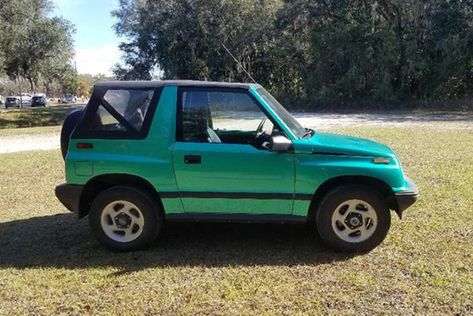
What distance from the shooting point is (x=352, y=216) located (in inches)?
183

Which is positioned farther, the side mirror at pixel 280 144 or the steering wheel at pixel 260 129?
the steering wheel at pixel 260 129

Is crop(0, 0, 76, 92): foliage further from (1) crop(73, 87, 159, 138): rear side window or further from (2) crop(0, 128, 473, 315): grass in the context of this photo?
(1) crop(73, 87, 159, 138): rear side window

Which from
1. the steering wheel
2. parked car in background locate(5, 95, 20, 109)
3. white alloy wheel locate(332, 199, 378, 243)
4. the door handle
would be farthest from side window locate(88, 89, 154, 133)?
parked car in background locate(5, 95, 20, 109)

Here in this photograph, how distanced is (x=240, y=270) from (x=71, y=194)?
1847 mm

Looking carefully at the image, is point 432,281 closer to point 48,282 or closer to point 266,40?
point 48,282

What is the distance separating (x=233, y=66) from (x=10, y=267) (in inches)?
1184

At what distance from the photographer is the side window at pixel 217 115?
472cm

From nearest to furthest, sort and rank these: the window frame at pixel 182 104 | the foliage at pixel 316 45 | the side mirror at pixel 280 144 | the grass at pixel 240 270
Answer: the grass at pixel 240 270
the side mirror at pixel 280 144
the window frame at pixel 182 104
the foliage at pixel 316 45

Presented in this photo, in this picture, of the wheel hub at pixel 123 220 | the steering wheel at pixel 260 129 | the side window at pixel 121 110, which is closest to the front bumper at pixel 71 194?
the wheel hub at pixel 123 220

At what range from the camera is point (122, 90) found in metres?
4.79

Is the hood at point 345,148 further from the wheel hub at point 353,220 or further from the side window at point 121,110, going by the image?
the side window at point 121,110

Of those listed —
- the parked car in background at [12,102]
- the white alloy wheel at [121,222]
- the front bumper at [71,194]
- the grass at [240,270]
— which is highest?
the front bumper at [71,194]

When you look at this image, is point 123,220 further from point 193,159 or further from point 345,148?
point 345,148

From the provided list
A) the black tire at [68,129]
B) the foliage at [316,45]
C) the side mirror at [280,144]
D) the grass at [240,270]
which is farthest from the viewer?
the foliage at [316,45]
